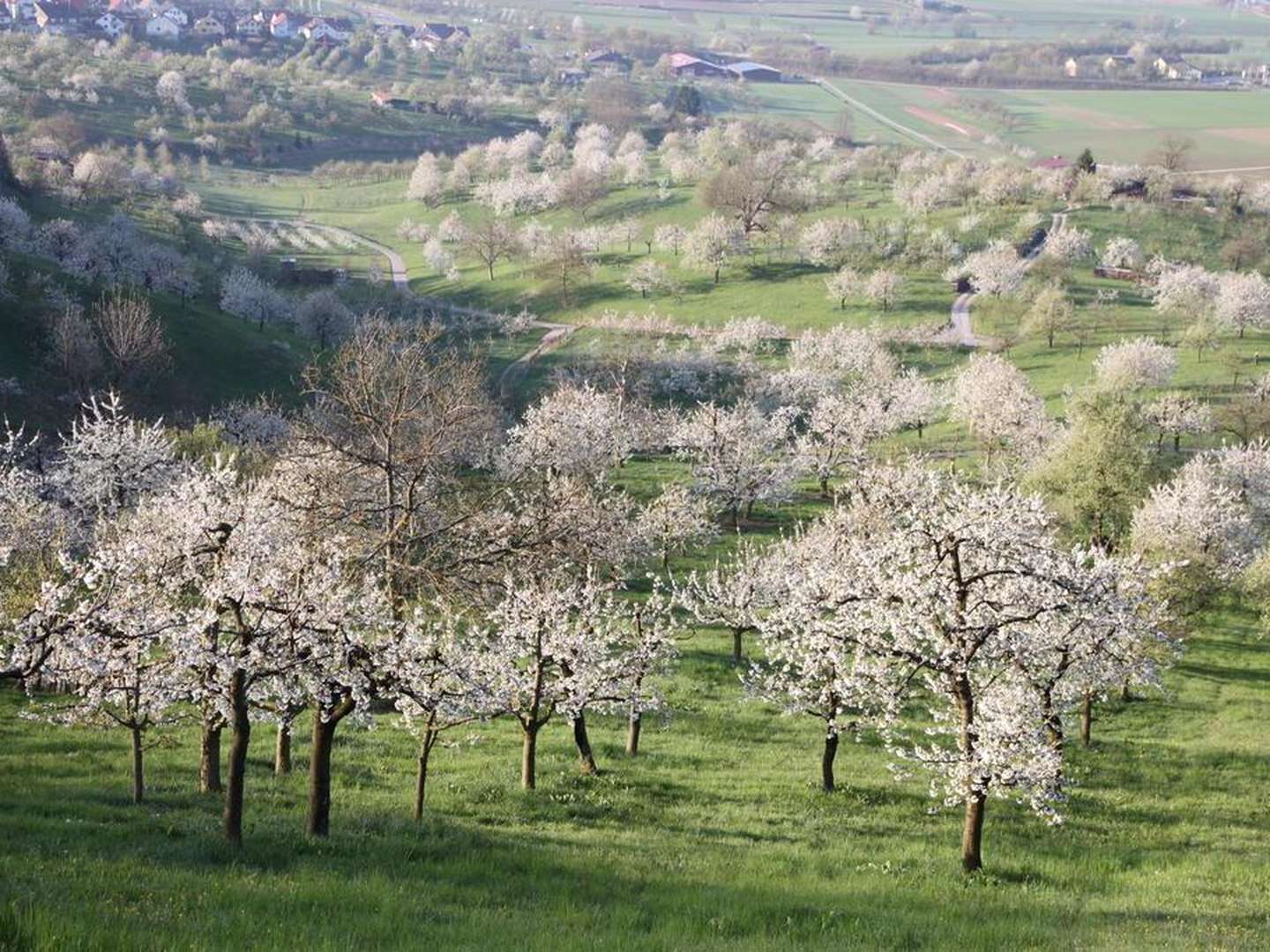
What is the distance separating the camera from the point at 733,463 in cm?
7188

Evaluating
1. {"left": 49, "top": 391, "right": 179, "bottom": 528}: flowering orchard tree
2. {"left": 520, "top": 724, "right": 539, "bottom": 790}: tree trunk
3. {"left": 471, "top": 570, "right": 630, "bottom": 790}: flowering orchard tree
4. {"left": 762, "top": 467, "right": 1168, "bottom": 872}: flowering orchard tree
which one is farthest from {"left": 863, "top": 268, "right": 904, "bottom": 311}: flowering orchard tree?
{"left": 762, "top": 467, "right": 1168, "bottom": 872}: flowering orchard tree

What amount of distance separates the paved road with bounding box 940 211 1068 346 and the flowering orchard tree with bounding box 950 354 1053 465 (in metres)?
20.5

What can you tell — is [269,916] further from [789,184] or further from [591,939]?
[789,184]

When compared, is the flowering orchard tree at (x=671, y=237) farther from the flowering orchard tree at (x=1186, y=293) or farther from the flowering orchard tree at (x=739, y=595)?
the flowering orchard tree at (x=739, y=595)

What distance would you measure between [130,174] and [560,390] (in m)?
114

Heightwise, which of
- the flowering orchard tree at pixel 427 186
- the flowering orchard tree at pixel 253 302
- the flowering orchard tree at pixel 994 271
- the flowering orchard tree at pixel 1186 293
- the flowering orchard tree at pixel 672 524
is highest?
the flowering orchard tree at pixel 427 186

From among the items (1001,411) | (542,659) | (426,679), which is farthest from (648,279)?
(426,679)

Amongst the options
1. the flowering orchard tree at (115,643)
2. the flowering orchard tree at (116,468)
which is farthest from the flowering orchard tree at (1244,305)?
the flowering orchard tree at (115,643)

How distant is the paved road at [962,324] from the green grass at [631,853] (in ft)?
256

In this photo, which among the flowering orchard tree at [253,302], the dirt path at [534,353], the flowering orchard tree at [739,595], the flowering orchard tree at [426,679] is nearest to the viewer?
the flowering orchard tree at [426,679]

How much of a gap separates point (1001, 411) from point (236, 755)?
71507mm

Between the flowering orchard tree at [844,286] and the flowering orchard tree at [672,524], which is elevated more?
the flowering orchard tree at [844,286]

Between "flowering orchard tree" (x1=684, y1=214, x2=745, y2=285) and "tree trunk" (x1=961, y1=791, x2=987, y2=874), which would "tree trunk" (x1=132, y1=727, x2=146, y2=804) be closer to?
"tree trunk" (x1=961, y1=791, x2=987, y2=874)

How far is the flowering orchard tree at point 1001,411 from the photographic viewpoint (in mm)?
79625
